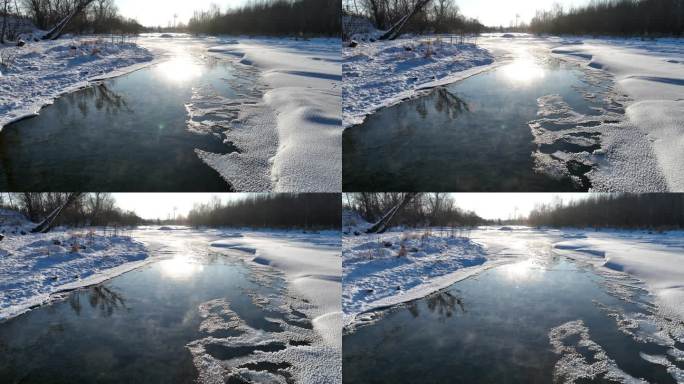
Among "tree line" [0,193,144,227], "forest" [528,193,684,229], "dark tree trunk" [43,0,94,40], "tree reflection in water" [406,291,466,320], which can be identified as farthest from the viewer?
"dark tree trunk" [43,0,94,40]

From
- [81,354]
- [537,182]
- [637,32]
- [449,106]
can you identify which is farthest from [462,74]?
[637,32]

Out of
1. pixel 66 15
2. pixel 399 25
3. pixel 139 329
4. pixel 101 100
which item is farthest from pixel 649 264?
pixel 66 15

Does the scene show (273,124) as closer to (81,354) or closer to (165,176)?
(165,176)

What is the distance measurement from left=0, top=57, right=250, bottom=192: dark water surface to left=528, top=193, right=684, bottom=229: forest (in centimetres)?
1847

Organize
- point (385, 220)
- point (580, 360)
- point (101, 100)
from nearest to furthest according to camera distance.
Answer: point (580, 360)
point (101, 100)
point (385, 220)

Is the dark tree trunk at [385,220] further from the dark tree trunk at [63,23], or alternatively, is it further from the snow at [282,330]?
the dark tree trunk at [63,23]

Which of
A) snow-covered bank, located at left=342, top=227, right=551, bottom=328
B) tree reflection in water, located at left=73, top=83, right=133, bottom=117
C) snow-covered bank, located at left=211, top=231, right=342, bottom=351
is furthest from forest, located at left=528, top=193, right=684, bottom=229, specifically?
tree reflection in water, located at left=73, top=83, right=133, bottom=117

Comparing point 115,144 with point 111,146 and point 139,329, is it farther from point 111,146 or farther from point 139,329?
point 139,329

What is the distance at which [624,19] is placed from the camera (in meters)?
31.7

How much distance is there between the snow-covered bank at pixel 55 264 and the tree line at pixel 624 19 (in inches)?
1328

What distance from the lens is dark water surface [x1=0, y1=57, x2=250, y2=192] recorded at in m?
5.68

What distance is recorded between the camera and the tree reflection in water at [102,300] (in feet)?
20.5

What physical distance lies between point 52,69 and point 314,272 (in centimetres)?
1074

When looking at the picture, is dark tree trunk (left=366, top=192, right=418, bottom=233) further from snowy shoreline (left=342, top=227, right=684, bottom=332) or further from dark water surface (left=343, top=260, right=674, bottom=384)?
dark water surface (left=343, top=260, right=674, bottom=384)
